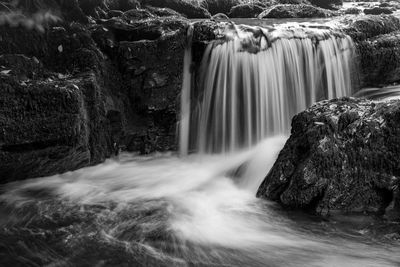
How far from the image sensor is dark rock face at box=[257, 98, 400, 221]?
18.7 feet

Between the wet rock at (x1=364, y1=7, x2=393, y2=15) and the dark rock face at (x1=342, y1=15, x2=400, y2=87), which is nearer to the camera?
the dark rock face at (x1=342, y1=15, x2=400, y2=87)

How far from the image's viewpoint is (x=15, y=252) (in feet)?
16.4

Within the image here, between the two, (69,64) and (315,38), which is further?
(315,38)

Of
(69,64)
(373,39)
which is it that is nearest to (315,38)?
(373,39)

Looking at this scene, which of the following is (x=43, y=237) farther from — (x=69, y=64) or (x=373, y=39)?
(x=373, y=39)

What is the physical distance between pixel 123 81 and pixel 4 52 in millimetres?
2196

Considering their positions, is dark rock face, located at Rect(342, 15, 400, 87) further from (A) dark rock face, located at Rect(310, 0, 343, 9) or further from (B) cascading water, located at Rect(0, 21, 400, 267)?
(A) dark rock face, located at Rect(310, 0, 343, 9)

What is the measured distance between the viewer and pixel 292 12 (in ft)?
41.6

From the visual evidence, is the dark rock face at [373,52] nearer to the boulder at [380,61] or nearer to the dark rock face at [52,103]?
the boulder at [380,61]

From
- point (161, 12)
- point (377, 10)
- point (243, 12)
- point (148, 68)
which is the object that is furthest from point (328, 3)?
point (148, 68)

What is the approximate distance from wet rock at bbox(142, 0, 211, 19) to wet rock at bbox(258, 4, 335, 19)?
1840 mm

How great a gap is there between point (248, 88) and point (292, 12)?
17.4 feet

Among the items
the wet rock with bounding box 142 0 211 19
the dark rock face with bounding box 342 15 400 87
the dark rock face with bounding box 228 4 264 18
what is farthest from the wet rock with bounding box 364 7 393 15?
the wet rock with bounding box 142 0 211 19

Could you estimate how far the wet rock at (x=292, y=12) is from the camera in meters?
12.6
